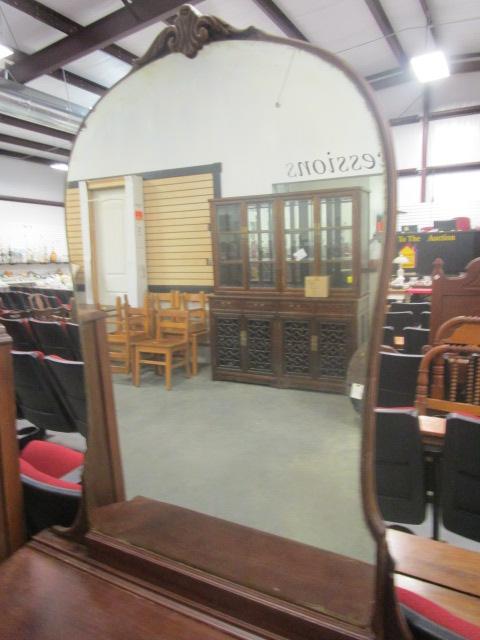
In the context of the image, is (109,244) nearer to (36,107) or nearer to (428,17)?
(36,107)

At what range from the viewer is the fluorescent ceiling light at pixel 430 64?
174 inches

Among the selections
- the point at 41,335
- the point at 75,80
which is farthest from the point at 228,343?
the point at 75,80

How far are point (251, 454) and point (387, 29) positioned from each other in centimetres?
544

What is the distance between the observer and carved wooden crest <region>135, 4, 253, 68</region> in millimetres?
719

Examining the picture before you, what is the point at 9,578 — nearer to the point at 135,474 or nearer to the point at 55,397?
the point at 135,474

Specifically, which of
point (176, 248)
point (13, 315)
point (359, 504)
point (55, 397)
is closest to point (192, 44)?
point (176, 248)

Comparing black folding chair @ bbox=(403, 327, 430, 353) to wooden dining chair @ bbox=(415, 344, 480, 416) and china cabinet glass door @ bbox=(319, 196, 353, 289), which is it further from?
china cabinet glass door @ bbox=(319, 196, 353, 289)

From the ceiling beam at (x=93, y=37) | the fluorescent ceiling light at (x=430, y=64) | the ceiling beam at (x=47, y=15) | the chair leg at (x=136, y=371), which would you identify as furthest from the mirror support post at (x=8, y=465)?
the fluorescent ceiling light at (x=430, y=64)

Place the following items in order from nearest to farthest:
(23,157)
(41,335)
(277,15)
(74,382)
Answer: (74,382)
(41,335)
(277,15)
(23,157)

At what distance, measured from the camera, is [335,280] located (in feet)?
2.37

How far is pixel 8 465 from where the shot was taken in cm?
88

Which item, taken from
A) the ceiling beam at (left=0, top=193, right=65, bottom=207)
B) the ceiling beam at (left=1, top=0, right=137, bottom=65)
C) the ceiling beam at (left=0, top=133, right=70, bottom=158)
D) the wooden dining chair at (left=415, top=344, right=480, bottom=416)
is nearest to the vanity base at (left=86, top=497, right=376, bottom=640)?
the wooden dining chair at (left=415, top=344, right=480, bottom=416)

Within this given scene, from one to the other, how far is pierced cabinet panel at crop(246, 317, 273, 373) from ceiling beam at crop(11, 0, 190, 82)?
11.6ft

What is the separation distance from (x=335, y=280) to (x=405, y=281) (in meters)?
4.98
